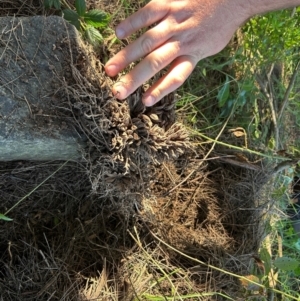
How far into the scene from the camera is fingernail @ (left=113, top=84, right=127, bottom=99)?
1.16 metres

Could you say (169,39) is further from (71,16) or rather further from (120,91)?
(71,16)

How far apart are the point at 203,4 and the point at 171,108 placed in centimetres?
31

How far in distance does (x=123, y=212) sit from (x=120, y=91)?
0.53 metres

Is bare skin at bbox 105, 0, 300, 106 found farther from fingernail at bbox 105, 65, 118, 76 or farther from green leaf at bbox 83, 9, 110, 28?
green leaf at bbox 83, 9, 110, 28

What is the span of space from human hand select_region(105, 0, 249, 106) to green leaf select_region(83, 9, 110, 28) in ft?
0.34

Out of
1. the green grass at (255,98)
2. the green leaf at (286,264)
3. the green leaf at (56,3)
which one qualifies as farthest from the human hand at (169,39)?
the green leaf at (286,264)

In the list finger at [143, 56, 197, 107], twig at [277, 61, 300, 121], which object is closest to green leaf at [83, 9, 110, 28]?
finger at [143, 56, 197, 107]

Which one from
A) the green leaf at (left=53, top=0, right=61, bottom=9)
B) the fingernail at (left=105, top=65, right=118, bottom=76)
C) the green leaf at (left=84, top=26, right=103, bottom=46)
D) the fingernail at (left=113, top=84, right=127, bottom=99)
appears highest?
the green leaf at (left=53, top=0, right=61, bottom=9)

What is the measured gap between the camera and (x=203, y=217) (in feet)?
5.52

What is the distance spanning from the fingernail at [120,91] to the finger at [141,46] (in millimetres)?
63

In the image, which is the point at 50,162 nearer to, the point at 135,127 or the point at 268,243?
the point at 135,127

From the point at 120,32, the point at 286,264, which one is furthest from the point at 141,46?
the point at 286,264

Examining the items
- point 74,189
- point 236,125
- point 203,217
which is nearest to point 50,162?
point 74,189

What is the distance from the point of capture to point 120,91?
1159 mm
